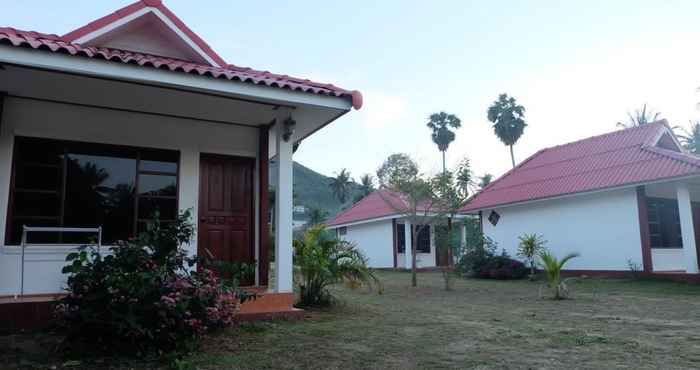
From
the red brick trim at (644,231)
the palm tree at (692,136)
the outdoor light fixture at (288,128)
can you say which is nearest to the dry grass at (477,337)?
the outdoor light fixture at (288,128)

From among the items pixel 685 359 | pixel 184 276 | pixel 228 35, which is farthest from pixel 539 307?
pixel 228 35

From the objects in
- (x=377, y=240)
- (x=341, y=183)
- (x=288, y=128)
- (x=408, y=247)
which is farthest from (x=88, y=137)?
(x=341, y=183)

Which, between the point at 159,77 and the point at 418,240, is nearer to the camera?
the point at 159,77

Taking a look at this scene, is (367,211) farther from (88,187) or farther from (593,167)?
(88,187)

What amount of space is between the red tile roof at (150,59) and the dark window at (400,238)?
16121 millimetres

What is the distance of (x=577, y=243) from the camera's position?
604 inches

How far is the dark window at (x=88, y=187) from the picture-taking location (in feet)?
20.4

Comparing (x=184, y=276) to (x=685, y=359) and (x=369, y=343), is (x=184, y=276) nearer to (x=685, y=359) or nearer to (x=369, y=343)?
(x=369, y=343)

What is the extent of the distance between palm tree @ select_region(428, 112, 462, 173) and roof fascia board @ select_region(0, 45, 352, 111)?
31.9 meters

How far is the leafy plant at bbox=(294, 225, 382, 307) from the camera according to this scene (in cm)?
735

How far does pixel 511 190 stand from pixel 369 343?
14.8 metres

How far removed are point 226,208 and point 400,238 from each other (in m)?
16.0

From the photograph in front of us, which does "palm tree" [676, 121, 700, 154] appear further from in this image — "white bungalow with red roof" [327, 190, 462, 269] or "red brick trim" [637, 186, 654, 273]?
"red brick trim" [637, 186, 654, 273]

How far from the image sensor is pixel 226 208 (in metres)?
7.24
